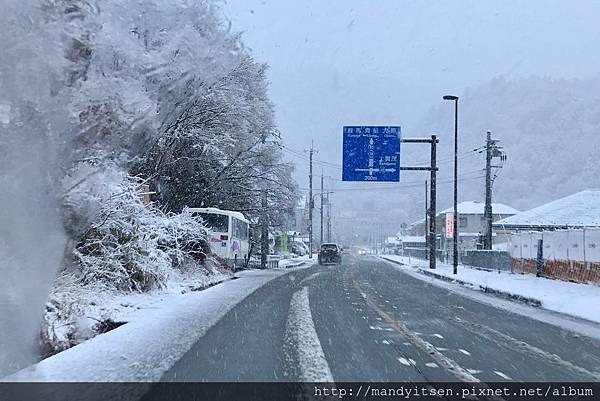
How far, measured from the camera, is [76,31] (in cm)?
1138

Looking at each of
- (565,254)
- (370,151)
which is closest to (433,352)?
(565,254)

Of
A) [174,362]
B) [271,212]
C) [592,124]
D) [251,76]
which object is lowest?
[174,362]

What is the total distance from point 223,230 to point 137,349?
2238 cm

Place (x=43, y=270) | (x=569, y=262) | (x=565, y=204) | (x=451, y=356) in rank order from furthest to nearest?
(x=565, y=204) → (x=569, y=262) → (x=43, y=270) → (x=451, y=356)

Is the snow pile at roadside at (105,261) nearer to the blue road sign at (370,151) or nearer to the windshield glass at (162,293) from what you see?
the windshield glass at (162,293)

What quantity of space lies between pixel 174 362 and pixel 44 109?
4.91 metres

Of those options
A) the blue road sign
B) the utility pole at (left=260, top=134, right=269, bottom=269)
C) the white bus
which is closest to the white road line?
the white bus

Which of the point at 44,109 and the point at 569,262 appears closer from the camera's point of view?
the point at 44,109

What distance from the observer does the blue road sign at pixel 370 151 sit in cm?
3506

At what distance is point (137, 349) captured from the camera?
31.4 ft

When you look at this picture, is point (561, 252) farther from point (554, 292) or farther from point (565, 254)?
point (554, 292)

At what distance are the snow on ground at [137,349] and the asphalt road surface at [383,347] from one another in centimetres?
31

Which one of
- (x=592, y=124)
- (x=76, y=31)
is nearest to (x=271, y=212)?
(x=76, y=31)

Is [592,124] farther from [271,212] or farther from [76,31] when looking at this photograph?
[76,31]
